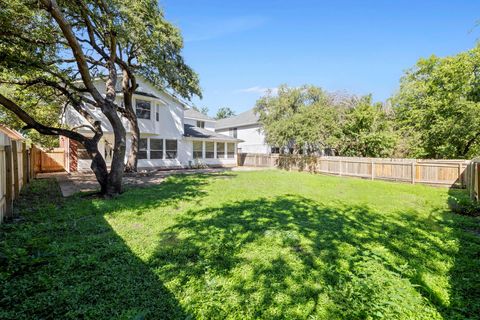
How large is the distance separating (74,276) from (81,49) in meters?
6.93

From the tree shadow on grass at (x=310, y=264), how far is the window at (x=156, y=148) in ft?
46.5

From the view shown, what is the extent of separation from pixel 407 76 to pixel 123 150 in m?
20.0

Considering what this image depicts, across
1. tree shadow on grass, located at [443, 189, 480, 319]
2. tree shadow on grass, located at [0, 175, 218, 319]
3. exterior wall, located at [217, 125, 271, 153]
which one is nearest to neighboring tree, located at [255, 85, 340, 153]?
exterior wall, located at [217, 125, 271, 153]

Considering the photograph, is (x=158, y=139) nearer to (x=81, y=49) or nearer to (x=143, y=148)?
(x=143, y=148)

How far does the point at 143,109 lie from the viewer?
59.5 ft

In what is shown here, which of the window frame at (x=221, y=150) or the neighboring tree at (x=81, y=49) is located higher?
the neighboring tree at (x=81, y=49)

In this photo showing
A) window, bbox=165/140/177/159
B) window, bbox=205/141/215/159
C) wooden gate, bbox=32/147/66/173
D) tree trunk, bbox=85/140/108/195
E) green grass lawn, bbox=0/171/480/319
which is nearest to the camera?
green grass lawn, bbox=0/171/480/319

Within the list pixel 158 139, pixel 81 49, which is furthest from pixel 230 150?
pixel 81 49

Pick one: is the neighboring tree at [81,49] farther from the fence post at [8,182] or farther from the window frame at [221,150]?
the window frame at [221,150]

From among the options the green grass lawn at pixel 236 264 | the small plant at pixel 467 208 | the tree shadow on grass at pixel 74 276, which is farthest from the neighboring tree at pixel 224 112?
the tree shadow on grass at pixel 74 276

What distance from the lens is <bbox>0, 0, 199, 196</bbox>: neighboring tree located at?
297 inches

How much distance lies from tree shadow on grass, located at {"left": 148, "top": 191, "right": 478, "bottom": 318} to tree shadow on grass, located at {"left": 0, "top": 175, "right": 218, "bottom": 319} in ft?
1.08

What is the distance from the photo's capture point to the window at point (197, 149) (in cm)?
2227

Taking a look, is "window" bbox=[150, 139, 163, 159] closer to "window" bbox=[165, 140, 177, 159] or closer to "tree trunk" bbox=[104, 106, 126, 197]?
"window" bbox=[165, 140, 177, 159]
